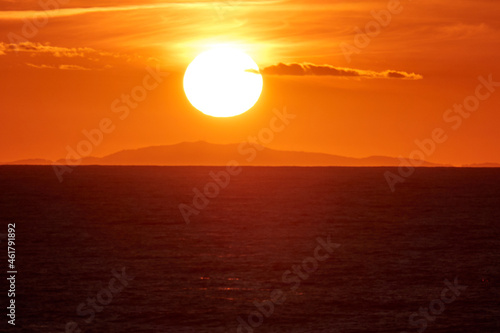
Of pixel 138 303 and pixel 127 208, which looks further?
pixel 127 208

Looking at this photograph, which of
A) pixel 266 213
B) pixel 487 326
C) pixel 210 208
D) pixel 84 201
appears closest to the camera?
pixel 487 326

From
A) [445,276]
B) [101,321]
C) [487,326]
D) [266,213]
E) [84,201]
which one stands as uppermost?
[84,201]

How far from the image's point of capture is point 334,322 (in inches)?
2219

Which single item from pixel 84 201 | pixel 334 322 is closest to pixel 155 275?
pixel 334 322

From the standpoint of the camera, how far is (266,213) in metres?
150

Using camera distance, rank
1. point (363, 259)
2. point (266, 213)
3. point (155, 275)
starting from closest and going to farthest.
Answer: point (155, 275) → point (363, 259) → point (266, 213)

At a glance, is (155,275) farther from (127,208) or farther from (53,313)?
(127,208)

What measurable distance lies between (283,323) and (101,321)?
12.5m

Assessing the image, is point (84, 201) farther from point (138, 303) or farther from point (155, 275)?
point (138, 303)

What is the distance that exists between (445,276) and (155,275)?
26.4 metres

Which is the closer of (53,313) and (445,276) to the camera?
(53,313)

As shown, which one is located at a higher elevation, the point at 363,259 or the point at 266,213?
the point at 266,213

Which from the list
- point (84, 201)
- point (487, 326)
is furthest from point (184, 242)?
point (84, 201)

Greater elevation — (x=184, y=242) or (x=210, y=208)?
(x=210, y=208)
